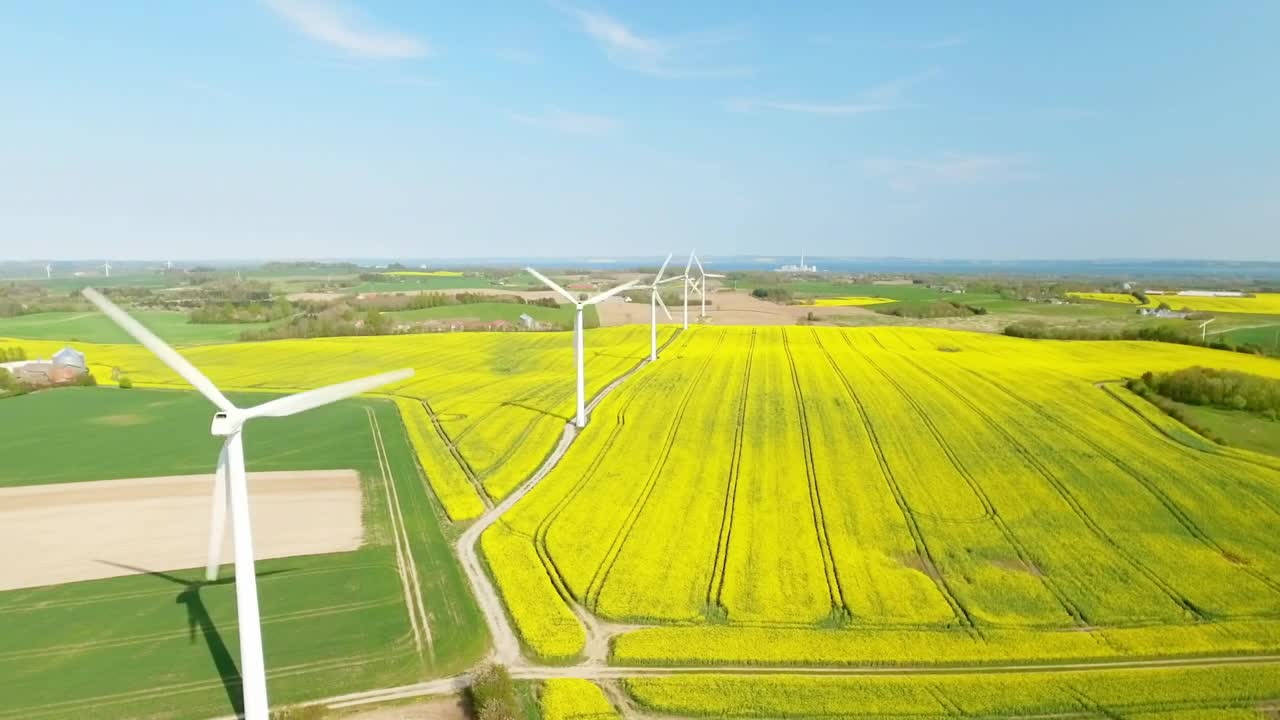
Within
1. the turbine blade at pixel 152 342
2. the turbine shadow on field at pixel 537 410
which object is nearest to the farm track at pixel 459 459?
the turbine shadow on field at pixel 537 410

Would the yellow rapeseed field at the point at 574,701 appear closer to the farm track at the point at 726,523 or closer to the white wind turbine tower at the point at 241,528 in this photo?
the farm track at the point at 726,523

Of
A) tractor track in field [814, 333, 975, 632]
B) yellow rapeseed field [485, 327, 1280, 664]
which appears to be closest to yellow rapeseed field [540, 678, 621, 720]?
yellow rapeseed field [485, 327, 1280, 664]

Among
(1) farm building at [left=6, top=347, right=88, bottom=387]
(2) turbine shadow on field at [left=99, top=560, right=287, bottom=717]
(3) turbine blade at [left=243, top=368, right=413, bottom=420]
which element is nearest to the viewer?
(3) turbine blade at [left=243, top=368, right=413, bottom=420]

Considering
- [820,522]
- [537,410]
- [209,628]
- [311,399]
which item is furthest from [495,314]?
[311,399]

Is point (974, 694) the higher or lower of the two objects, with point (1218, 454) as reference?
lower

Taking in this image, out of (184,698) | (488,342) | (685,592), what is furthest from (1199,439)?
(488,342)

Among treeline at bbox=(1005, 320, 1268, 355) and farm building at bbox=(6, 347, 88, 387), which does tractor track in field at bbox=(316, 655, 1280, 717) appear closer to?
farm building at bbox=(6, 347, 88, 387)

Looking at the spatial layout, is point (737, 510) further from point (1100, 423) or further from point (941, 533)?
point (1100, 423)

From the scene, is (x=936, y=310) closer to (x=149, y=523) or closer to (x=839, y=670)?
(x=839, y=670)
